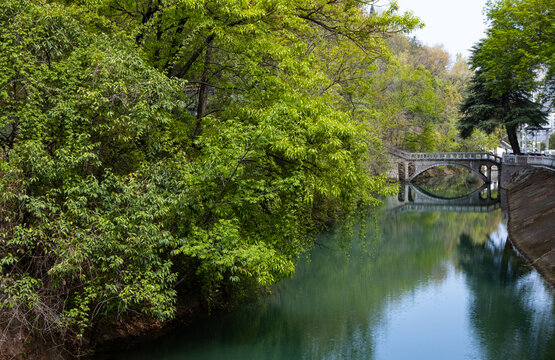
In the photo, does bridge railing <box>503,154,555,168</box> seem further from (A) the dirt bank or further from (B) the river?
(B) the river

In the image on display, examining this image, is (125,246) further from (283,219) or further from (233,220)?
(283,219)

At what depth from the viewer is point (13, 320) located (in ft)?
33.0

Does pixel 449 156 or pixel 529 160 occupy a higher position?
pixel 449 156

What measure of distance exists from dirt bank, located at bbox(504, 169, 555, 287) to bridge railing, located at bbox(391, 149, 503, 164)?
43.1 feet

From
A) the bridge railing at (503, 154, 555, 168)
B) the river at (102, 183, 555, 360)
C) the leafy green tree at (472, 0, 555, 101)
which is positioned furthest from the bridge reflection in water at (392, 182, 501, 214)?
the river at (102, 183, 555, 360)

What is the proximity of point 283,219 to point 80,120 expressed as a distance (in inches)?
215

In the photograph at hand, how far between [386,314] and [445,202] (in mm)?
32106

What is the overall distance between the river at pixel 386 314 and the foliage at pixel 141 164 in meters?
1.46

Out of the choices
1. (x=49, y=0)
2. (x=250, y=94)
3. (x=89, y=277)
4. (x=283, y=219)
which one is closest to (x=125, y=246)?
(x=89, y=277)

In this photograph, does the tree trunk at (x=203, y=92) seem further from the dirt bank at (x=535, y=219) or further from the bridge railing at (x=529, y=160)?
the bridge railing at (x=529, y=160)

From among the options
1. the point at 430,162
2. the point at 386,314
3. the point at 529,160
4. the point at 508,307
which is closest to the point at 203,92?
the point at 386,314

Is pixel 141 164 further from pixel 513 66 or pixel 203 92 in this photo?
pixel 513 66

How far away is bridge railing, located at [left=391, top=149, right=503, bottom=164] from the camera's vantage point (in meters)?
55.4

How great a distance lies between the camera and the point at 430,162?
58625mm
